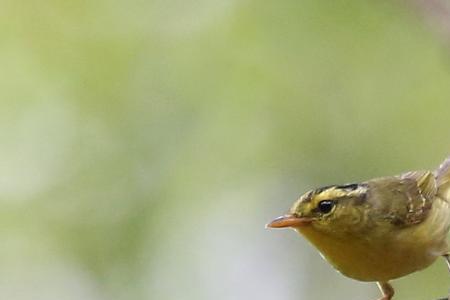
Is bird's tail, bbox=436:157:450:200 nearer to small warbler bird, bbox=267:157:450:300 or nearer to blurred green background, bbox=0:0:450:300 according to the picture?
small warbler bird, bbox=267:157:450:300

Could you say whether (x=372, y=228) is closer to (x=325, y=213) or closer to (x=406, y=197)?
(x=325, y=213)

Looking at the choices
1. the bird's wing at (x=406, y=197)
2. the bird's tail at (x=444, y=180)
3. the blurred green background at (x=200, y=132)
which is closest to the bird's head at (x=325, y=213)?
the bird's wing at (x=406, y=197)

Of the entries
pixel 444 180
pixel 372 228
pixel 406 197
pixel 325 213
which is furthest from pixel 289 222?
pixel 444 180

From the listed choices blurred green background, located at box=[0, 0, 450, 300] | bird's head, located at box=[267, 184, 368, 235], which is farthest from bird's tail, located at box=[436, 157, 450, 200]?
blurred green background, located at box=[0, 0, 450, 300]

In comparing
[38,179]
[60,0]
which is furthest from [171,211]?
[60,0]

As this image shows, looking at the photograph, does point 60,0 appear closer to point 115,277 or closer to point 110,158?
point 110,158

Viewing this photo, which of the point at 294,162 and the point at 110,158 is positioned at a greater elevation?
the point at 110,158

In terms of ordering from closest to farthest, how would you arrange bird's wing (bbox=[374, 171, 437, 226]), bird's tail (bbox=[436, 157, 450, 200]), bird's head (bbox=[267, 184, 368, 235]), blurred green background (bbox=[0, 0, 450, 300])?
bird's head (bbox=[267, 184, 368, 235]) < bird's wing (bbox=[374, 171, 437, 226]) < bird's tail (bbox=[436, 157, 450, 200]) < blurred green background (bbox=[0, 0, 450, 300])
